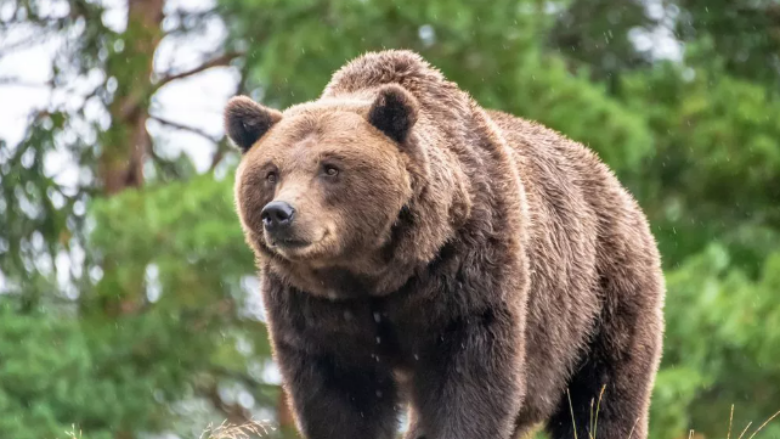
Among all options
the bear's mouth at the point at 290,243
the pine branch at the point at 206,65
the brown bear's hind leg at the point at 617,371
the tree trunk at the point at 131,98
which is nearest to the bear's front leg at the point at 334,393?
the bear's mouth at the point at 290,243

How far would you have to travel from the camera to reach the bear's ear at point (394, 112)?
4.66 m

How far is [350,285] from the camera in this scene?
473cm

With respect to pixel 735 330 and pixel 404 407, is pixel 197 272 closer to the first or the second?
pixel 735 330

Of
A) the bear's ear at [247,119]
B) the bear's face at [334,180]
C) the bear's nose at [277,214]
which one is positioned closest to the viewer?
the bear's nose at [277,214]

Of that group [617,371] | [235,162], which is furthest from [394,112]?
[235,162]

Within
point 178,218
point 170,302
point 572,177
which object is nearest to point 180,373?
point 170,302

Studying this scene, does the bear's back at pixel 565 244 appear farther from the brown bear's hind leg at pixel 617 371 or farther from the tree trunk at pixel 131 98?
the tree trunk at pixel 131 98

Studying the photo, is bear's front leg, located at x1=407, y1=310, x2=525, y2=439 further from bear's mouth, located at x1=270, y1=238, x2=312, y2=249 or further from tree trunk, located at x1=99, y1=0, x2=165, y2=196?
tree trunk, located at x1=99, y1=0, x2=165, y2=196

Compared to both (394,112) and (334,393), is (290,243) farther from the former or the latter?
(334,393)

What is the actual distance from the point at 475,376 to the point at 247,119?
1.32 metres

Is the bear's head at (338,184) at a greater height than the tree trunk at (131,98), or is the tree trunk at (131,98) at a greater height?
the bear's head at (338,184)

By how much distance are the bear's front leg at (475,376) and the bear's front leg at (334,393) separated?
0.27 meters

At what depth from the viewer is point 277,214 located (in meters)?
4.34

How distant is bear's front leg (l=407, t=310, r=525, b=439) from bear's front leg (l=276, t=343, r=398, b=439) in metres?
0.27
